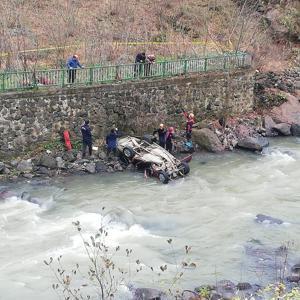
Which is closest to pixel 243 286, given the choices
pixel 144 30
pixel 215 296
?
pixel 215 296

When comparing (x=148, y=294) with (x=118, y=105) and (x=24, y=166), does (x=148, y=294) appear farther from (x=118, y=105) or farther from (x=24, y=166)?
(x=118, y=105)

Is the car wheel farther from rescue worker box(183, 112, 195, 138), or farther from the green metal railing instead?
the green metal railing

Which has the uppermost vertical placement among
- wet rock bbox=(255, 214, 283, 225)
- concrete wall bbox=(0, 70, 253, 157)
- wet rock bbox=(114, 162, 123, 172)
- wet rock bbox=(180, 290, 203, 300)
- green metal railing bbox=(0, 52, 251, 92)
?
green metal railing bbox=(0, 52, 251, 92)

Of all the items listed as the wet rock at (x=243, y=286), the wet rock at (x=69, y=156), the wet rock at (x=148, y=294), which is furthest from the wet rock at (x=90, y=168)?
the wet rock at (x=243, y=286)

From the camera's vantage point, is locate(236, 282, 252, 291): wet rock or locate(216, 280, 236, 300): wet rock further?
locate(236, 282, 252, 291): wet rock

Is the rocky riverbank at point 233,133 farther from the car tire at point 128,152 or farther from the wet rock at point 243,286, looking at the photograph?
the wet rock at point 243,286

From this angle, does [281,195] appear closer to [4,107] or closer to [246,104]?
[246,104]

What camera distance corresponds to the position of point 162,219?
52.6ft

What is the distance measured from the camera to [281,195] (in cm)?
1798

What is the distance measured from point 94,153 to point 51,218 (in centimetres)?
487

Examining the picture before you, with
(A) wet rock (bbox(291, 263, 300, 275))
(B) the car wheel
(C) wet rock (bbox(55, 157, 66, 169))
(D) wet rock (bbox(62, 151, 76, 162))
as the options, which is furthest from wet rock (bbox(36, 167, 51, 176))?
(A) wet rock (bbox(291, 263, 300, 275))

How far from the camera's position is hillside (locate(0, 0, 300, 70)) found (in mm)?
25906

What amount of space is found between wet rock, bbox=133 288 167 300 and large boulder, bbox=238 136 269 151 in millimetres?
11346

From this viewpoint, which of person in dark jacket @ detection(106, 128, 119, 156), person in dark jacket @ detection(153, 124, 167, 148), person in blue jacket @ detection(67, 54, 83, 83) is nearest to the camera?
person in dark jacket @ detection(106, 128, 119, 156)
